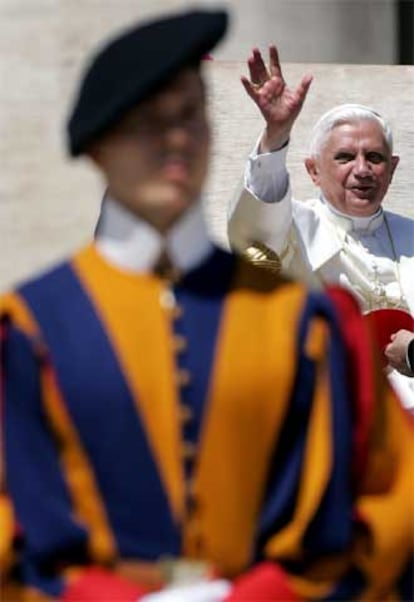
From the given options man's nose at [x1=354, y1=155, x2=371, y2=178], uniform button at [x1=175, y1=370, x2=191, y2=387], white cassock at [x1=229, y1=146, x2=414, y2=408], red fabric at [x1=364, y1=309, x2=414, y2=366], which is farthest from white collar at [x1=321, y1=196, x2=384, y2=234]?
uniform button at [x1=175, y1=370, x2=191, y2=387]

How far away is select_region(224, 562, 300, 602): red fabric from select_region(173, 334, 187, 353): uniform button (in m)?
0.27

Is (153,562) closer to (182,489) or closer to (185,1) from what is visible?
(182,489)

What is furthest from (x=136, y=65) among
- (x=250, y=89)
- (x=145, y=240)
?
(x=250, y=89)

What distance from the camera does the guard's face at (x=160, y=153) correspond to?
266cm

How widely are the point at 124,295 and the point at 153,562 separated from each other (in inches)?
12.1

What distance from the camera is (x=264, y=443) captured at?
8.79 feet

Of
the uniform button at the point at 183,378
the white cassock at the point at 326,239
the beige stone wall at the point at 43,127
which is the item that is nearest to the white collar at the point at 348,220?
the white cassock at the point at 326,239

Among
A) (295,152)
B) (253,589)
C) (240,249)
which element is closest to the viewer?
(253,589)

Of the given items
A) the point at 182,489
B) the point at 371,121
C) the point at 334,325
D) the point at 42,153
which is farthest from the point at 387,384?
the point at 42,153

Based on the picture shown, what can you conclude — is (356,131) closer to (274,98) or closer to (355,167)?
(355,167)

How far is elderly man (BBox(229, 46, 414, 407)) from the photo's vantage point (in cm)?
457

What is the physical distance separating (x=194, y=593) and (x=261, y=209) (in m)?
1.93

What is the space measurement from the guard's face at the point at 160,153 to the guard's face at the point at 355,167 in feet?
7.03

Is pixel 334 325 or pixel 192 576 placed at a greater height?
pixel 334 325
